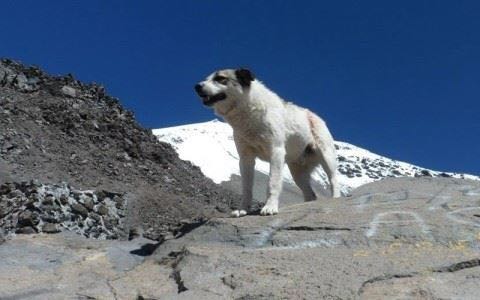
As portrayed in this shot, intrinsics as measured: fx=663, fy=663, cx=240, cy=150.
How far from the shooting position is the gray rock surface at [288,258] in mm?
5883

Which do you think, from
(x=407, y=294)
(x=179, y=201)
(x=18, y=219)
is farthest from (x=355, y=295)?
(x=179, y=201)

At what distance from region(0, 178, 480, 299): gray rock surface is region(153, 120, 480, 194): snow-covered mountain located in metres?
31.5

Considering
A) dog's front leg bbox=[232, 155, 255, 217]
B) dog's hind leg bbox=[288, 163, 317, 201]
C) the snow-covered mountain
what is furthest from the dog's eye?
the snow-covered mountain

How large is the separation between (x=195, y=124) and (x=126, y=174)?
106580mm

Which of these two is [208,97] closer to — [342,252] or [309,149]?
[309,149]

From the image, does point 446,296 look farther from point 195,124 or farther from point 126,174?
point 195,124

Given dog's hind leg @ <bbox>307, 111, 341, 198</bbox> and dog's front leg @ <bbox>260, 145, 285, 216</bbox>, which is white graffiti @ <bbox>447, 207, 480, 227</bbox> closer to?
dog's front leg @ <bbox>260, 145, 285, 216</bbox>

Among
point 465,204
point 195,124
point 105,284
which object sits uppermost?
point 195,124

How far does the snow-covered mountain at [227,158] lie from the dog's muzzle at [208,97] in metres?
30.4

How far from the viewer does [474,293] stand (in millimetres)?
5406

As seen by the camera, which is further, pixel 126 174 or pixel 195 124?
pixel 195 124

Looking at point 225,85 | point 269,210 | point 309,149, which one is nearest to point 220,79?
point 225,85

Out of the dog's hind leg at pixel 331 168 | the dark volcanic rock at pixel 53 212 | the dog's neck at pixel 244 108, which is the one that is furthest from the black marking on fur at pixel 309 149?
the dark volcanic rock at pixel 53 212

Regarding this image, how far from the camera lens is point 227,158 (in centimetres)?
8925
